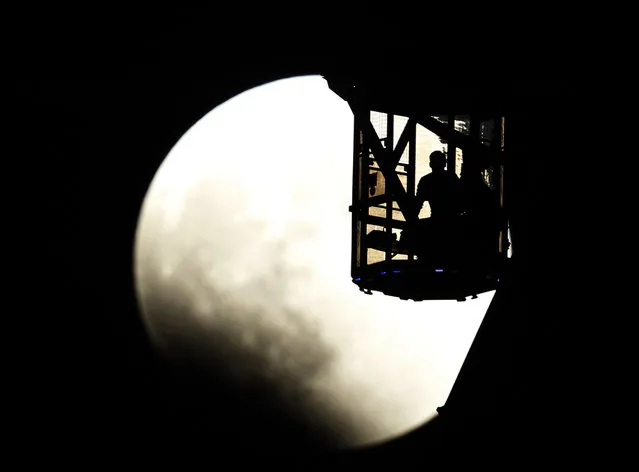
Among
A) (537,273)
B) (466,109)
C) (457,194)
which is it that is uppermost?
(466,109)

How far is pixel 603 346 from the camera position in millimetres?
16047

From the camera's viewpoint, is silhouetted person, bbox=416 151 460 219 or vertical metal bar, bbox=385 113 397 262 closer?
silhouetted person, bbox=416 151 460 219

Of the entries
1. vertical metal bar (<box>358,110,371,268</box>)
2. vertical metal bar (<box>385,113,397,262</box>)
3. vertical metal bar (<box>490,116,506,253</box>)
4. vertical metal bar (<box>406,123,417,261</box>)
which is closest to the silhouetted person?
vertical metal bar (<box>406,123,417,261</box>)

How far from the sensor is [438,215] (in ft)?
64.5

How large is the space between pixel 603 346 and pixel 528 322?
2.40 meters

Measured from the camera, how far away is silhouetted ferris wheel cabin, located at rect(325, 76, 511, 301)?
1961cm

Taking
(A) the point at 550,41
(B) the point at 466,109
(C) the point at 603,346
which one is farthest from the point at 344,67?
(C) the point at 603,346

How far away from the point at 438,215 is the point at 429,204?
0.76ft

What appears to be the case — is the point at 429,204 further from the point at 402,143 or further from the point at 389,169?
the point at 402,143

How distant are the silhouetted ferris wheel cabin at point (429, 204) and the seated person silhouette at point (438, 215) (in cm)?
2

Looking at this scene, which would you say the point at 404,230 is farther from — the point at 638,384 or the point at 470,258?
the point at 638,384

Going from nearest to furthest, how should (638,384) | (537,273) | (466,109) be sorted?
(638,384)
(537,273)
(466,109)

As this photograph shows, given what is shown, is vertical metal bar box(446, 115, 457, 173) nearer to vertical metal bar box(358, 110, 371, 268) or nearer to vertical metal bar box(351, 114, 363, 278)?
vertical metal bar box(358, 110, 371, 268)

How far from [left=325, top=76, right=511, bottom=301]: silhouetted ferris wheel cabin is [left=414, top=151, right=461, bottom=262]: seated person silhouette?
16 mm
